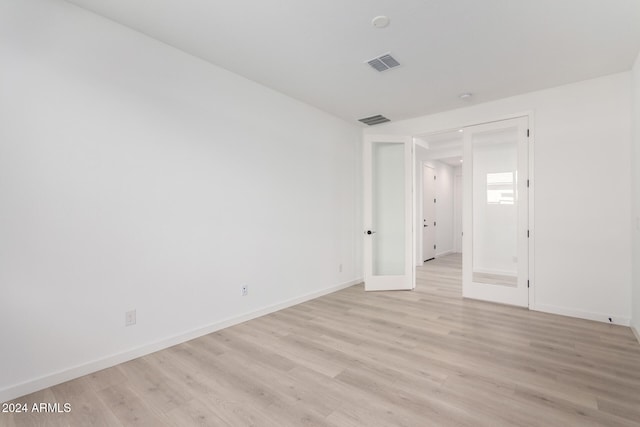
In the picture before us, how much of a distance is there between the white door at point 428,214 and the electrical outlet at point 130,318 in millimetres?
6605

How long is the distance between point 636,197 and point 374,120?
3.46 meters

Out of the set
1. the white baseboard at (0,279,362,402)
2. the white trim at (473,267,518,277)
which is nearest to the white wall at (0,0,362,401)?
the white baseboard at (0,279,362,402)

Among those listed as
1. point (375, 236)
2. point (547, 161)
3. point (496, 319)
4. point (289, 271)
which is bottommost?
point (496, 319)

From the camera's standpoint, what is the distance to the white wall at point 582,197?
11.2 feet

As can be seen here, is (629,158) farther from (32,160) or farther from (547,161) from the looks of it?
(32,160)

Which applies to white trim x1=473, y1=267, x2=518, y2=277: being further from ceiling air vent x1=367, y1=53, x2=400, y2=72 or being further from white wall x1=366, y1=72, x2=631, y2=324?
ceiling air vent x1=367, y1=53, x2=400, y2=72

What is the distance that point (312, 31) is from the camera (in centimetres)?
265

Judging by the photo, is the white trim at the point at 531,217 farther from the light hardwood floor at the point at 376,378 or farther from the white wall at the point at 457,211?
the white wall at the point at 457,211

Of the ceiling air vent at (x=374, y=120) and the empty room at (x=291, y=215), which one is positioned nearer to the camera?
the empty room at (x=291, y=215)

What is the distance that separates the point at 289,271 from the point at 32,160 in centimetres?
287

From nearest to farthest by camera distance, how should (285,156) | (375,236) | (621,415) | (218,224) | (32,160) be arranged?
(621,415) < (32,160) < (218,224) < (285,156) < (375,236)

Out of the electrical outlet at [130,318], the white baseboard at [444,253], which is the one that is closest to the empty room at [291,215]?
the electrical outlet at [130,318]

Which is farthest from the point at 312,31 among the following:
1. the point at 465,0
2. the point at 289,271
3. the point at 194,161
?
the point at 289,271

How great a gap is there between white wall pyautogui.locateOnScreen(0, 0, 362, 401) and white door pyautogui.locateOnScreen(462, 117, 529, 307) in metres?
2.74
